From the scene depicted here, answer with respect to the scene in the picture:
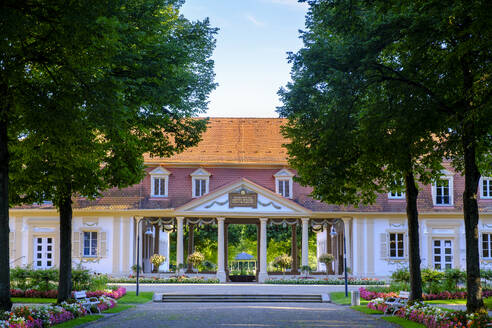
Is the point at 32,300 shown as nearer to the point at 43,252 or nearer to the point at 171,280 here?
the point at 171,280

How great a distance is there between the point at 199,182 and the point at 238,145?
3.33 m

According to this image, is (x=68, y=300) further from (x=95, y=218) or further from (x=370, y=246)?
(x=370, y=246)

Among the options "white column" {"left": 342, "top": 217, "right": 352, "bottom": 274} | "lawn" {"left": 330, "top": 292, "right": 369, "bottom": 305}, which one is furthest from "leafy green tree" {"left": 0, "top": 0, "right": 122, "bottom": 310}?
"white column" {"left": 342, "top": 217, "right": 352, "bottom": 274}

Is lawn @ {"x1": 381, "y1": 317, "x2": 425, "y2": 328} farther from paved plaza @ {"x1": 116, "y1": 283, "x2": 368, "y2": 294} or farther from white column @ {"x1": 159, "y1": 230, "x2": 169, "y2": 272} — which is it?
white column @ {"x1": 159, "y1": 230, "x2": 169, "y2": 272}

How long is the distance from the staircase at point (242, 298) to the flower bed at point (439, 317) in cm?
745

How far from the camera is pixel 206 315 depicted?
1773cm

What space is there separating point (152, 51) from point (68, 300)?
738 centimetres

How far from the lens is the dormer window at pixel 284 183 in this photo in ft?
120

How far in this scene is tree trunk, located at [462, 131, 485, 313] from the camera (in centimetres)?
1345

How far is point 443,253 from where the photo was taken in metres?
35.4

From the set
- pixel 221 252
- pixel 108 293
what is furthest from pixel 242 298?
pixel 221 252

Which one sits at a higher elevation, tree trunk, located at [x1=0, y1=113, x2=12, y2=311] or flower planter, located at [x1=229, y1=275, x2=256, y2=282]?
tree trunk, located at [x1=0, y1=113, x2=12, y2=311]

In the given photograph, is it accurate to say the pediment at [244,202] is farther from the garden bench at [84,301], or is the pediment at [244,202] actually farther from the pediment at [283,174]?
the garden bench at [84,301]

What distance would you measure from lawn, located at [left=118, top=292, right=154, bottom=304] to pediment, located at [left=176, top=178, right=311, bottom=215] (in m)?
9.14
